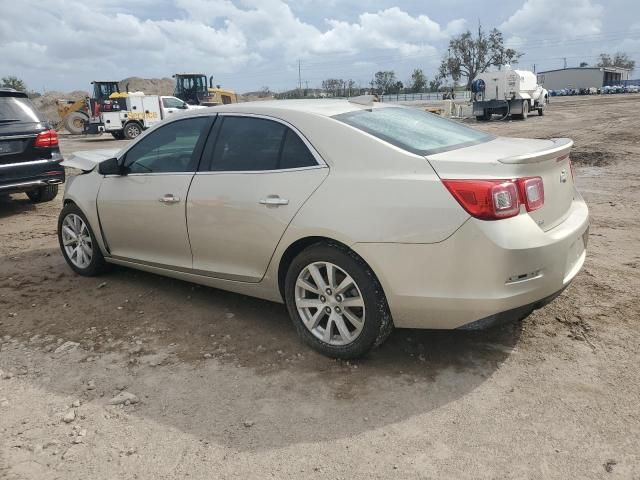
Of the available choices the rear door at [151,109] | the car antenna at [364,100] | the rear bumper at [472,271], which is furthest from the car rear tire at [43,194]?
the rear door at [151,109]

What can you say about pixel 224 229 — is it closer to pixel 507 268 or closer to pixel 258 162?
pixel 258 162

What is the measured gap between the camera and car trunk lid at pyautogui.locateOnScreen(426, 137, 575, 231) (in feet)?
9.66

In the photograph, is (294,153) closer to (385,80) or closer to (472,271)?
(472,271)

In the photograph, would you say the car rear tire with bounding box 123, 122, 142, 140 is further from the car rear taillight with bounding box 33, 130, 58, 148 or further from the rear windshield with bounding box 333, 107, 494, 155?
the rear windshield with bounding box 333, 107, 494, 155

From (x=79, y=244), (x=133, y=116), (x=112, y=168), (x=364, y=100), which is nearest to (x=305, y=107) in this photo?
(x=364, y=100)

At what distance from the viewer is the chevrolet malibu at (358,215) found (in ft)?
9.55

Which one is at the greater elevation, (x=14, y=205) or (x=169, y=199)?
(x=169, y=199)

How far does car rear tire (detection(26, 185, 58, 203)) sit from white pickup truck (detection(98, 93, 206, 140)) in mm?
17300

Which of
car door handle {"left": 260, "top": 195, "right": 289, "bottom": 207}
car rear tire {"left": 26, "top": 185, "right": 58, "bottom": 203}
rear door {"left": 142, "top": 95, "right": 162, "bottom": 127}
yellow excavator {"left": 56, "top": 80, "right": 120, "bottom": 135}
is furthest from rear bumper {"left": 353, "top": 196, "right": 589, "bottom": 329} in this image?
yellow excavator {"left": 56, "top": 80, "right": 120, "bottom": 135}

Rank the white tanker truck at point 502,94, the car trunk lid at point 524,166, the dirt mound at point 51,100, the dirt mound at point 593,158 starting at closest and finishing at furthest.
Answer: the car trunk lid at point 524,166, the dirt mound at point 593,158, the white tanker truck at point 502,94, the dirt mound at point 51,100

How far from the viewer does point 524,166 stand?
300 cm

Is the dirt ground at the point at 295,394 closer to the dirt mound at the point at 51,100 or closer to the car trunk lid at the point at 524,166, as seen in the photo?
the car trunk lid at the point at 524,166

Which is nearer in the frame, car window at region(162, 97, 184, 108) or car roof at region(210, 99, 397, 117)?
car roof at region(210, 99, 397, 117)

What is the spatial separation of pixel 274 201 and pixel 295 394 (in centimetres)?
118
